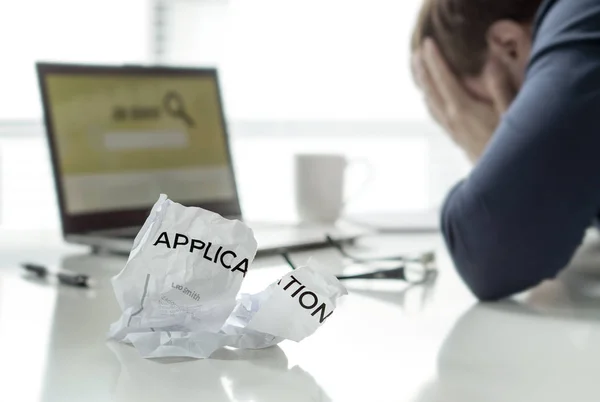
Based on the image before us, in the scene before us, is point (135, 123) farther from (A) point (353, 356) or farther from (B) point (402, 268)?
(A) point (353, 356)

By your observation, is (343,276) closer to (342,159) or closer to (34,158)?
(342,159)

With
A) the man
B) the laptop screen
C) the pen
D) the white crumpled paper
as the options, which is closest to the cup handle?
the laptop screen

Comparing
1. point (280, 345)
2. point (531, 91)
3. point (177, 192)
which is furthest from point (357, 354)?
point (177, 192)

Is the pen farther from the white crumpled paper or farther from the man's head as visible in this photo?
the man's head

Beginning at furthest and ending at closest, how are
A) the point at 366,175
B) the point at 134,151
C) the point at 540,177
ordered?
the point at 366,175, the point at 134,151, the point at 540,177

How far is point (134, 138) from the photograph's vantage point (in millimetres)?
1061

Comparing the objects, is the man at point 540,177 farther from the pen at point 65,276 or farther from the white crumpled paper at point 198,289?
the pen at point 65,276

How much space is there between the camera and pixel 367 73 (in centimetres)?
292

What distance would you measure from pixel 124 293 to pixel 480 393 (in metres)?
0.24

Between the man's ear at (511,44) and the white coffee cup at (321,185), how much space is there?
29cm

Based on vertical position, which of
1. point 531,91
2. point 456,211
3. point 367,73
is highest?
point 531,91

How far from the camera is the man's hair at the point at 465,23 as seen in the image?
105cm

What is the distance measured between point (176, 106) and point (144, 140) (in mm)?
81

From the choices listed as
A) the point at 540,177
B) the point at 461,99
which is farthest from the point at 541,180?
the point at 461,99
